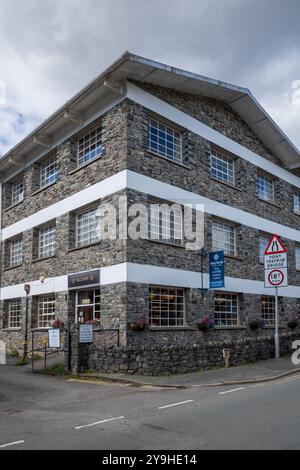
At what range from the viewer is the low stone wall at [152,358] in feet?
49.6

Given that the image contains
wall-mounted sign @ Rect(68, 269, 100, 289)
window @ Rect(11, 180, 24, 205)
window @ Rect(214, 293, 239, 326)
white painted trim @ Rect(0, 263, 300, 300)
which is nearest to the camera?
white painted trim @ Rect(0, 263, 300, 300)

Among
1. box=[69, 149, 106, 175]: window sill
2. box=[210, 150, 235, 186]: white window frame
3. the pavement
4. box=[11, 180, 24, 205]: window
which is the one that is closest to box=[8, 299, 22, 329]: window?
box=[11, 180, 24, 205]: window

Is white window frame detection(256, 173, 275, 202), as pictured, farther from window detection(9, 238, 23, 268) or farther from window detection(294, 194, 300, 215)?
window detection(9, 238, 23, 268)

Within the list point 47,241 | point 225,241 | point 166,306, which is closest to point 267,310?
point 225,241

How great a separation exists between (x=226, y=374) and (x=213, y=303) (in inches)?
206

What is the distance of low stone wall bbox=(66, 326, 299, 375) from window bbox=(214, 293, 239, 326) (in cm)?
302

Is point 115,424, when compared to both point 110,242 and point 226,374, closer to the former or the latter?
point 226,374

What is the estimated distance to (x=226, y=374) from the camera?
49.4 ft

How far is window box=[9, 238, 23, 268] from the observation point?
24.7 m

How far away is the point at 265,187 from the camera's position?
2569 centimetres

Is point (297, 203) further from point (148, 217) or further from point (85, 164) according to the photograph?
point (85, 164)

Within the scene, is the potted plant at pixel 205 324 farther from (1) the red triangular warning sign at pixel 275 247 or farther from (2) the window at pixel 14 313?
(2) the window at pixel 14 313

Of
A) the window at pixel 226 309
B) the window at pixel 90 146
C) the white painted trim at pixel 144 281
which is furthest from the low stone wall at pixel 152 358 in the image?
the window at pixel 90 146
